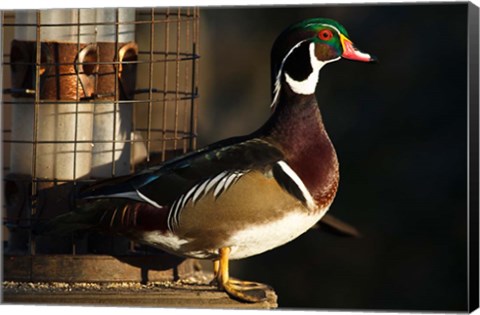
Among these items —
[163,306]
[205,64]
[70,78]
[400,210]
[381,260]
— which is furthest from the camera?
[205,64]

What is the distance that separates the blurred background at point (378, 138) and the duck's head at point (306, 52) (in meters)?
0.41

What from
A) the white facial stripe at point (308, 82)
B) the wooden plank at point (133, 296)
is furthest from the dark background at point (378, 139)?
the wooden plank at point (133, 296)

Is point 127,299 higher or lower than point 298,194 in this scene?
lower

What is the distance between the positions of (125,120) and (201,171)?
0.60 m

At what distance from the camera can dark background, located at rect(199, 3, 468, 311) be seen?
6035mm

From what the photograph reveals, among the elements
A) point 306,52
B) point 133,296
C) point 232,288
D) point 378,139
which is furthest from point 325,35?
point 378,139

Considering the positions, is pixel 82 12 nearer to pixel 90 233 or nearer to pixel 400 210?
pixel 90 233

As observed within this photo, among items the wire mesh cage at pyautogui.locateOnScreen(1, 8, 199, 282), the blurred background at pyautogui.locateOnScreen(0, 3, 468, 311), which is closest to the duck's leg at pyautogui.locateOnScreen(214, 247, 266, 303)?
the wire mesh cage at pyautogui.locateOnScreen(1, 8, 199, 282)

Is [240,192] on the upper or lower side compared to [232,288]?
upper

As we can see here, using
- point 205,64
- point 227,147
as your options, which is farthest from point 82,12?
point 205,64

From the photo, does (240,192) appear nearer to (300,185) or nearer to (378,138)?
(300,185)

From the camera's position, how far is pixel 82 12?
19.8ft

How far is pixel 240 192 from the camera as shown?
5.64m

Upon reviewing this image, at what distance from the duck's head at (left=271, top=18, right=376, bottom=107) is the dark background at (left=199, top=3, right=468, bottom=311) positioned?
0.41 metres
